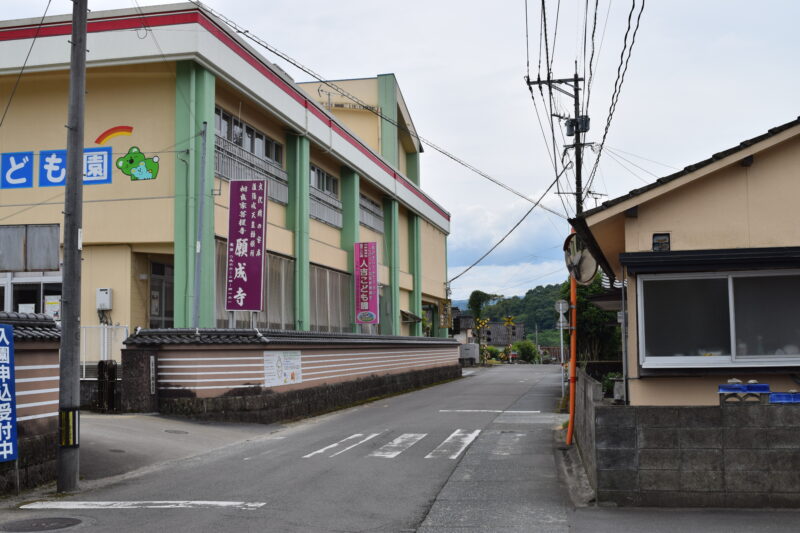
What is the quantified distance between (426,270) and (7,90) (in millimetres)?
29467

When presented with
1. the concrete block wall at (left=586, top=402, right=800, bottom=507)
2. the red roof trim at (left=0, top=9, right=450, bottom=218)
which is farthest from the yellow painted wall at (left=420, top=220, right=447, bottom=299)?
the concrete block wall at (left=586, top=402, right=800, bottom=507)

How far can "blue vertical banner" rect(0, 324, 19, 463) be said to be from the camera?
986 centimetres

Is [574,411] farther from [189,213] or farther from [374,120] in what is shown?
[374,120]

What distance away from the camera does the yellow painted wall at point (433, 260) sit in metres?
47.8

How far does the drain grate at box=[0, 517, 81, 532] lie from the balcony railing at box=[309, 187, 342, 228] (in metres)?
21.8

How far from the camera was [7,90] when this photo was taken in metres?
22.6

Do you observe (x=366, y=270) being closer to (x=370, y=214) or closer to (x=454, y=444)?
(x=370, y=214)

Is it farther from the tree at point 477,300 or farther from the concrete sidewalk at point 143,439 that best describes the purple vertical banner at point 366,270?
the tree at point 477,300

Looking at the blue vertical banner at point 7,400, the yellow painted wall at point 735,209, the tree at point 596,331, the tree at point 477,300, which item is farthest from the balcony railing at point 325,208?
the tree at point 477,300

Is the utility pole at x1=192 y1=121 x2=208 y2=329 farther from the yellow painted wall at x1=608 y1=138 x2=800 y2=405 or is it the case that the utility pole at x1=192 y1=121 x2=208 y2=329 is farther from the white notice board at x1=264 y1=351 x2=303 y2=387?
the yellow painted wall at x1=608 y1=138 x2=800 y2=405

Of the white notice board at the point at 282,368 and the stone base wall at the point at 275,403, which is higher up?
the white notice board at the point at 282,368

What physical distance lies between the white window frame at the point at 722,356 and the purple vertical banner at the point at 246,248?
12440 mm

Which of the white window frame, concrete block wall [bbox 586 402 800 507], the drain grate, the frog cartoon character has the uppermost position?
the frog cartoon character

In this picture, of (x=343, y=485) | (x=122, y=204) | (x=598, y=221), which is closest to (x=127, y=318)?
(x=122, y=204)
